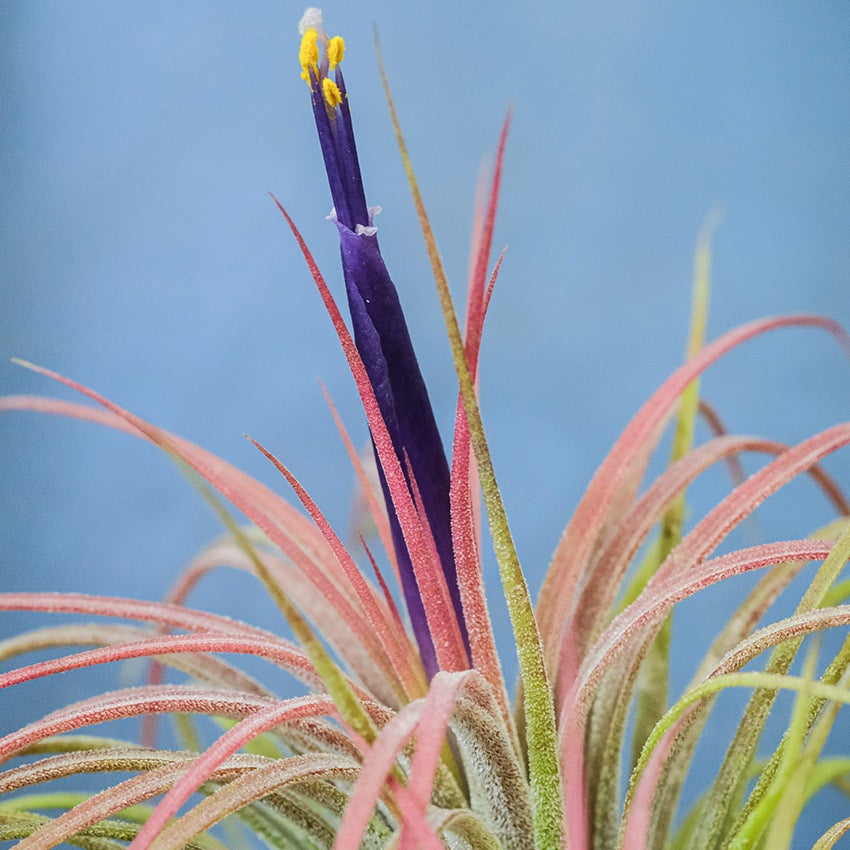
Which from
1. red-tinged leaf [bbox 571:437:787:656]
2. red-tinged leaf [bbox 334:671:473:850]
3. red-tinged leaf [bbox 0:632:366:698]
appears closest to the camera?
red-tinged leaf [bbox 334:671:473:850]

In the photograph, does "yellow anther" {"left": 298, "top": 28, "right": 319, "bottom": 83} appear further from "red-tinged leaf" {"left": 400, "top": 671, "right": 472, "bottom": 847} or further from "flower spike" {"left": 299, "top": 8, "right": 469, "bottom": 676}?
"red-tinged leaf" {"left": 400, "top": 671, "right": 472, "bottom": 847}

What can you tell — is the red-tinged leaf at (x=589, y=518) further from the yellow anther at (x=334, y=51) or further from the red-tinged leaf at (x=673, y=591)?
the yellow anther at (x=334, y=51)

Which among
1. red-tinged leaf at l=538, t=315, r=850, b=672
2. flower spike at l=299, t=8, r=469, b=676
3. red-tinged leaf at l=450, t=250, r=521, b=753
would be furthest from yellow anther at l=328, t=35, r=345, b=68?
red-tinged leaf at l=538, t=315, r=850, b=672

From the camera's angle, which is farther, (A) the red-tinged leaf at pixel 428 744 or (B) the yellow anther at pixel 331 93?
(B) the yellow anther at pixel 331 93

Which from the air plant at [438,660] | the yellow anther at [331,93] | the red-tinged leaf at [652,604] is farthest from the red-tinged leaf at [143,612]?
the yellow anther at [331,93]

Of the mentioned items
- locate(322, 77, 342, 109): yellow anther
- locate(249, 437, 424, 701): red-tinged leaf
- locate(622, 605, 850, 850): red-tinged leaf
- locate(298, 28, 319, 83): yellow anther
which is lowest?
locate(622, 605, 850, 850): red-tinged leaf

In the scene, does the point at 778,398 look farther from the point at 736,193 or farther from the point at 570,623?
the point at 570,623

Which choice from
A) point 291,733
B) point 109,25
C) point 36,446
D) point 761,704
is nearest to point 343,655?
point 291,733
